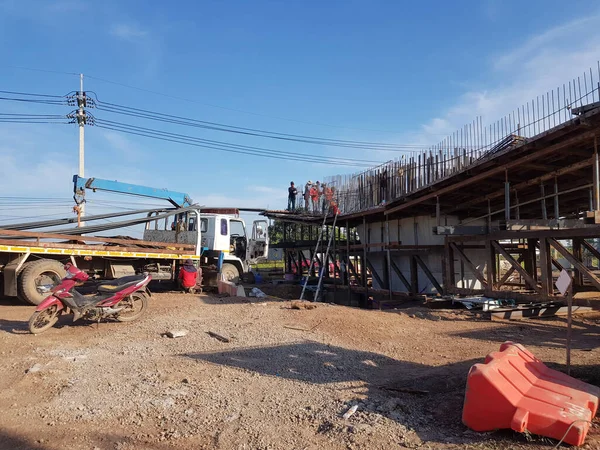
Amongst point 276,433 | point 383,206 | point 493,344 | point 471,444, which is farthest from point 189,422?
point 383,206

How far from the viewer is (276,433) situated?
375 cm

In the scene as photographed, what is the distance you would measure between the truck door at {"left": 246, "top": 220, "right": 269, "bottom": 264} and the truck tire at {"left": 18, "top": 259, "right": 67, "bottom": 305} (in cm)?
706

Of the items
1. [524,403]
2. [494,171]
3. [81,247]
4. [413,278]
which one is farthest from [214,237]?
[524,403]

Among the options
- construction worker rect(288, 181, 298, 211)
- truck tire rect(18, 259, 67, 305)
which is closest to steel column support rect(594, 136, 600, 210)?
truck tire rect(18, 259, 67, 305)

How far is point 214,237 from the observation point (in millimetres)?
14961

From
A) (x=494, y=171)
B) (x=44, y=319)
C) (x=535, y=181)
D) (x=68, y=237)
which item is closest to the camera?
(x=44, y=319)

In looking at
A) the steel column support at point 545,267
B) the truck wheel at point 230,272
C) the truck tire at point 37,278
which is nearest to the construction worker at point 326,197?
the truck wheel at point 230,272

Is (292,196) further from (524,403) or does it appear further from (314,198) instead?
(524,403)

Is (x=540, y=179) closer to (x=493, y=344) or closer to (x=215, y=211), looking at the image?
(x=493, y=344)

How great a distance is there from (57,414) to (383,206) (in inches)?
418

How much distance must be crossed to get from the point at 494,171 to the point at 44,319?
30.6ft

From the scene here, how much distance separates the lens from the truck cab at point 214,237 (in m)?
14.8

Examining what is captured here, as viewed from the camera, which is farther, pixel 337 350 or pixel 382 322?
pixel 382 322

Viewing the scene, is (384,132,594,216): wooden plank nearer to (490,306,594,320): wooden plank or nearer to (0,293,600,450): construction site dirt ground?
(490,306,594,320): wooden plank
